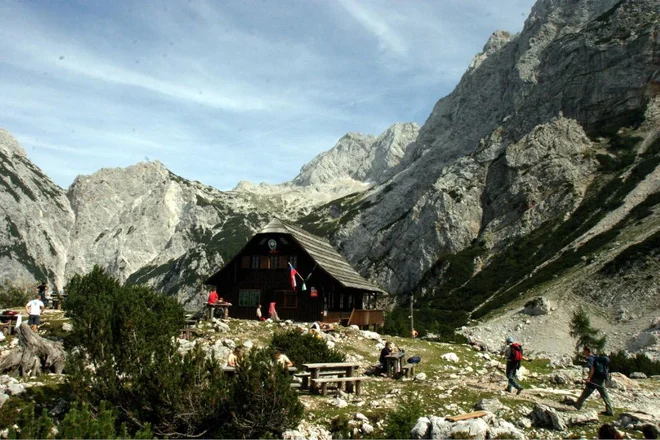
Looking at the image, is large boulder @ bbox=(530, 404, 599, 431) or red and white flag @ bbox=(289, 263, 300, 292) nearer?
large boulder @ bbox=(530, 404, 599, 431)

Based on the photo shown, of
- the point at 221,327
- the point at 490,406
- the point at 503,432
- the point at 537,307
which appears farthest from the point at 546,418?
the point at 537,307

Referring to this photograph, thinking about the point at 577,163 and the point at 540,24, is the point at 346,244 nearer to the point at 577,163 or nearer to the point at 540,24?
the point at 577,163

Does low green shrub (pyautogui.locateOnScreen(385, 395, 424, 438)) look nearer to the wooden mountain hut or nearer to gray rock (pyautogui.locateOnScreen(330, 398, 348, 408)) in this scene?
gray rock (pyautogui.locateOnScreen(330, 398, 348, 408))

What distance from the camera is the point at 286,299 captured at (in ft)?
128

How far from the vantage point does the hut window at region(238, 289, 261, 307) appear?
3984 centimetres

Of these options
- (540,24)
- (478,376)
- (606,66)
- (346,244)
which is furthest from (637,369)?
(540,24)

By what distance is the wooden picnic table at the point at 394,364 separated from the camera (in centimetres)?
2123

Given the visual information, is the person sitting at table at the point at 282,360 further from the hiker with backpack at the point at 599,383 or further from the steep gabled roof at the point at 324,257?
the steep gabled roof at the point at 324,257

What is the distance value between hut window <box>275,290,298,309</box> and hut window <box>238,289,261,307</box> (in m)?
1.65

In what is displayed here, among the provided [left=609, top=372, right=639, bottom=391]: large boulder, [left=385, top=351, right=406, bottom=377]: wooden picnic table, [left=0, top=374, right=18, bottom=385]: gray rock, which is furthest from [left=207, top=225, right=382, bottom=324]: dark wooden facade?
[left=0, top=374, right=18, bottom=385]: gray rock

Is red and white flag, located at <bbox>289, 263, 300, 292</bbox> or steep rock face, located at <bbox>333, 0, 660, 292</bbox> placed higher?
steep rock face, located at <bbox>333, 0, 660, 292</bbox>

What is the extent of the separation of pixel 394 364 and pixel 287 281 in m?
18.7

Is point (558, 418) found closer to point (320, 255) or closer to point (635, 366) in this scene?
point (635, 366)

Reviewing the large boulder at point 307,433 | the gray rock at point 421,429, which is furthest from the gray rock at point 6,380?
the gray rock at point 421,429
